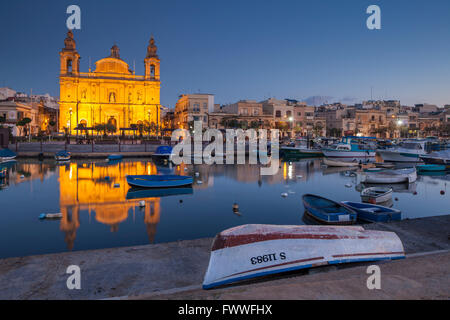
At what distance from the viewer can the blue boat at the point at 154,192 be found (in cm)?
2130

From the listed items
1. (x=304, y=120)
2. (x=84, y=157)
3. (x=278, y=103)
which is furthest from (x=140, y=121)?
(x=304, y=120)

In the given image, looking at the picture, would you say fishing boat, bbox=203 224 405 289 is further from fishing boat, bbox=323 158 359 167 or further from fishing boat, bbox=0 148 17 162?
fishing boat, bbox=0 148 17 162

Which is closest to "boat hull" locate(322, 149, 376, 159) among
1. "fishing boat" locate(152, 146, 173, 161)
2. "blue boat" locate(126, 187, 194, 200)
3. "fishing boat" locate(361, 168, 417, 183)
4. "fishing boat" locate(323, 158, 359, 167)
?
"fishing boat" locate(323, 158, 359, 167)

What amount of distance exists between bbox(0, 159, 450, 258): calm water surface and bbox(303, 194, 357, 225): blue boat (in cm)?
88

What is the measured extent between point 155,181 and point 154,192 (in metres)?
0.93

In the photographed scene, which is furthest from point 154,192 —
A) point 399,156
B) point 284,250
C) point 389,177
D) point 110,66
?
point 110,66

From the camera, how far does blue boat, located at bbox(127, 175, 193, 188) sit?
906 inches

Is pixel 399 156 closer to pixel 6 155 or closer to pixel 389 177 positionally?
pixel 389 177

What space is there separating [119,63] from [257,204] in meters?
68.3

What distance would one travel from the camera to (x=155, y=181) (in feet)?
76.1

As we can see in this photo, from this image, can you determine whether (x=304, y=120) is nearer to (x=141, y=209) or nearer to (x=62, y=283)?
(x=141, y=209)

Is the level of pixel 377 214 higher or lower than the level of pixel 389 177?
lower

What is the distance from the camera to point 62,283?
7.27m

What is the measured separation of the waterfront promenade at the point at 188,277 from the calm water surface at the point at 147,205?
3.21 metres
